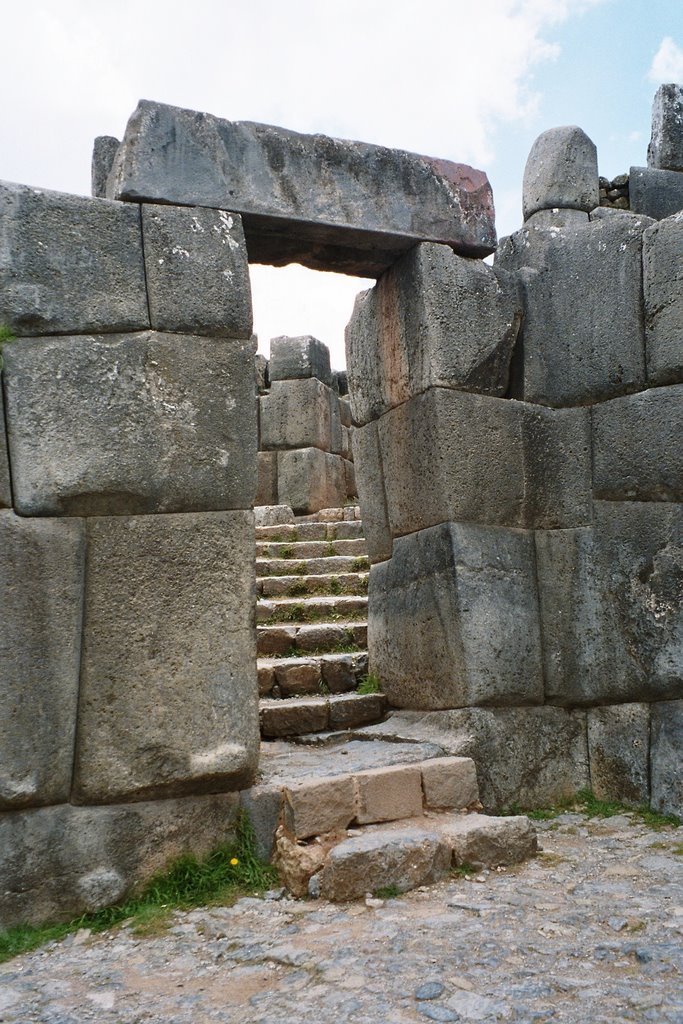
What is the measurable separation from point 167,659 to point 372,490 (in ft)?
6.63

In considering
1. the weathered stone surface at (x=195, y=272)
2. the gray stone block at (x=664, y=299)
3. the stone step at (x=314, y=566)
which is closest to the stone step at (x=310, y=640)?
the stone step at (x=314, y=566)

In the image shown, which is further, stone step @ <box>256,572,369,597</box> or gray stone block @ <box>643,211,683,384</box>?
stone step @ <box>256,572,369,597</box>

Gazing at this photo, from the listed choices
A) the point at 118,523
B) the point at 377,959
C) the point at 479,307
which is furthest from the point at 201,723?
the point at 479,307

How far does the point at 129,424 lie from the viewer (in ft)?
12.4

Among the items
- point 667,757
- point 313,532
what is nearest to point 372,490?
point 667,757

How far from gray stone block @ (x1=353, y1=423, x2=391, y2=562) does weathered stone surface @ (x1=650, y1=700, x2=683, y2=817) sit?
5.53 ft

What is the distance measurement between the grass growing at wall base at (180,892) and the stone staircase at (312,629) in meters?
1.38

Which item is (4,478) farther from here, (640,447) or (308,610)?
(308,610)

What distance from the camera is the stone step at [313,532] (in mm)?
9031

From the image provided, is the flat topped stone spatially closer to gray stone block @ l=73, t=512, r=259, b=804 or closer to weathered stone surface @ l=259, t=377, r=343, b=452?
gray stone block @ l=73, t=512, r=259, b=804

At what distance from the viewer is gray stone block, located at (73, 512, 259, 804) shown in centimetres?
367

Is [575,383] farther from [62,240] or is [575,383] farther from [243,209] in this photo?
[62,240]

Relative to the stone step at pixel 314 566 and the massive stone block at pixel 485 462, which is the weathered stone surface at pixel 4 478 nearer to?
the massive stone block at pixel 485 462

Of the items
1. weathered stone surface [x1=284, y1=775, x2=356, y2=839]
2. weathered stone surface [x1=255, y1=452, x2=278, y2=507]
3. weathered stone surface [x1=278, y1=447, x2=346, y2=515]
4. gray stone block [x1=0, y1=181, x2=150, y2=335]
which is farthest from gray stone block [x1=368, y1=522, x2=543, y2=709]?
weathered stone surface [x1=255, y1=452, x2=278, y2=507]
